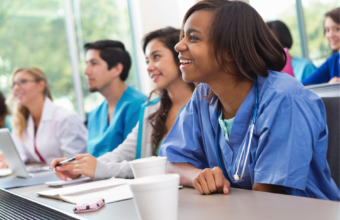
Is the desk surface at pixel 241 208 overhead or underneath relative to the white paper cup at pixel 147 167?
underneath

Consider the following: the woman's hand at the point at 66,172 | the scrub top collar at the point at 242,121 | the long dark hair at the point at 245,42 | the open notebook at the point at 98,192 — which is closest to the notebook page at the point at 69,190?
the open notebook at the point at 98,192

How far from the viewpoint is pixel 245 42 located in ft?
3.56

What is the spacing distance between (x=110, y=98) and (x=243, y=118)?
1.58 meters

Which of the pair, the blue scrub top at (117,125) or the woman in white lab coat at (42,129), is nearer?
the blue scrub top at (117,125)

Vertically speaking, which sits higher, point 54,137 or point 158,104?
point 158,104

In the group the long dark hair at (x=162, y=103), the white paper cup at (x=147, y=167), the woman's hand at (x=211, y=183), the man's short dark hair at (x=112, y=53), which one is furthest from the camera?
the man's short dark hair at (x=112, y=53)

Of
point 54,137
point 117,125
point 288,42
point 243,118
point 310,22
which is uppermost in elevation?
point 310,22

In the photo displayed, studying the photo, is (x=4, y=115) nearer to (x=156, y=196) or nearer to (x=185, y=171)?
(x=185, y=171)

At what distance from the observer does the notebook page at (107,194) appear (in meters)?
0.89

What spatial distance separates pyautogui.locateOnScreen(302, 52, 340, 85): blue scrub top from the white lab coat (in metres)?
1.70

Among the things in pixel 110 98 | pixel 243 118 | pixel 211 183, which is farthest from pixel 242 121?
pixel 110 98

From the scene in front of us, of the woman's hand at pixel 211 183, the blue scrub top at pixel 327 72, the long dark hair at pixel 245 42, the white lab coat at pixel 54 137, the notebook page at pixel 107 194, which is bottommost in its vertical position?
the white lab coat at pixel 54 137

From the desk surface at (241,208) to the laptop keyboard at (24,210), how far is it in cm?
4

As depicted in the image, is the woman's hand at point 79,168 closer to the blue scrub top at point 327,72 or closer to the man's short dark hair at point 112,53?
the man's short dark hair at point 112,53
